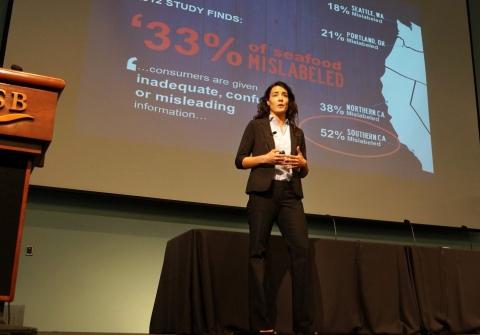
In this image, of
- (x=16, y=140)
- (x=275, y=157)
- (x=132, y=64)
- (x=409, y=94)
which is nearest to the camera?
(x=16, y=140)

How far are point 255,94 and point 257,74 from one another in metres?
0.16

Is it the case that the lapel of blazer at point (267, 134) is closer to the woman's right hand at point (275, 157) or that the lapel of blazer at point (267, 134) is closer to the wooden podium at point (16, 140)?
the woman's right hand at point (275, 157)

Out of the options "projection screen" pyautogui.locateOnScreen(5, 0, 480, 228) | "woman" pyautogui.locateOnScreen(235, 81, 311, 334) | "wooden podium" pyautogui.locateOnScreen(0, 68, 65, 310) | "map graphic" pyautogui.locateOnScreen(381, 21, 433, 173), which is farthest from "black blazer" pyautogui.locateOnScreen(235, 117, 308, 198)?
"map graphic" pyautogui.locateOnScreen(381, 21, 433, 173)

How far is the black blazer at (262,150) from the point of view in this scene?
235 cm

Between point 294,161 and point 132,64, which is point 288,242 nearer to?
point 294,161

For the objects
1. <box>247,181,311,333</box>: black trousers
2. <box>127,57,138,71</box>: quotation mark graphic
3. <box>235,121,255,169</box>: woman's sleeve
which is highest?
<box>127,57,138,71</box>: quotation mark graphic

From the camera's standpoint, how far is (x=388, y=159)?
13.5 feet

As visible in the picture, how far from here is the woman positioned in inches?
90.0

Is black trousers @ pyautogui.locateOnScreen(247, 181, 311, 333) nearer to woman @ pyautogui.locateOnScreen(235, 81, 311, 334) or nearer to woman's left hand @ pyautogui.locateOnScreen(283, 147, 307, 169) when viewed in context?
woman @ pyautogui.locateOnScreen(235, 81, 311, 334)

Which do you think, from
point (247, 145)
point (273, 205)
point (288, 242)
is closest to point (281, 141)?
point (247, 145)

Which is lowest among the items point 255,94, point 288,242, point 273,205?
point 288,242

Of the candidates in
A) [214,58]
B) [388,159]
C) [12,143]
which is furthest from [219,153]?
[12,143]

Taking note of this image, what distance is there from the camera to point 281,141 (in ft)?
8.14

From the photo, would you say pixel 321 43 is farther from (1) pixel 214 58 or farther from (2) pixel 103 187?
(2) pixel 103 187
